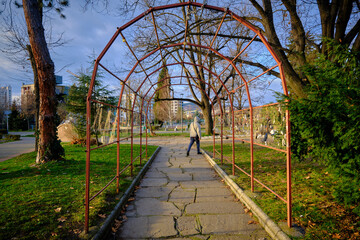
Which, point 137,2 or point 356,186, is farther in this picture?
point 137,2

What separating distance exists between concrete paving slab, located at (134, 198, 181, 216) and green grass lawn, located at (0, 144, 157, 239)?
45 cm

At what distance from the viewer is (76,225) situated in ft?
9.21

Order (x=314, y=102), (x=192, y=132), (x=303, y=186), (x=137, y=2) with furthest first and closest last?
(x=192, y=132) → (x=137, y=2) → (x=303, y=186) → (x=314, y=102)

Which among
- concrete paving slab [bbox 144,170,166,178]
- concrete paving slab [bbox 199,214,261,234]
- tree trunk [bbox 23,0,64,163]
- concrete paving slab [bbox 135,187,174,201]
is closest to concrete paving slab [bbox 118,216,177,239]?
concrete paving slab [bbox 199,214,261,234]

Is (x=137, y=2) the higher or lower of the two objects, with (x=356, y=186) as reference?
higher

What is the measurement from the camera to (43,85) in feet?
21.4

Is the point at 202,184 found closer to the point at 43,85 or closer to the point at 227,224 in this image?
the point at 227,224

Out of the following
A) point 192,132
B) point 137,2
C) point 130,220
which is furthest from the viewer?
point 192,132

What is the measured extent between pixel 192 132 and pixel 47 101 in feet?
17.5

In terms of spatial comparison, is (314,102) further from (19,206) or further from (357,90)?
(19,206)

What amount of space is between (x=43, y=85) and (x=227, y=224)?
6.58 m

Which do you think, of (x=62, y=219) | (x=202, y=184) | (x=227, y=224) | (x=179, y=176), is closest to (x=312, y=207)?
(x=227, y=224)

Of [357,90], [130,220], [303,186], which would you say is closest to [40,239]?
[130,220]

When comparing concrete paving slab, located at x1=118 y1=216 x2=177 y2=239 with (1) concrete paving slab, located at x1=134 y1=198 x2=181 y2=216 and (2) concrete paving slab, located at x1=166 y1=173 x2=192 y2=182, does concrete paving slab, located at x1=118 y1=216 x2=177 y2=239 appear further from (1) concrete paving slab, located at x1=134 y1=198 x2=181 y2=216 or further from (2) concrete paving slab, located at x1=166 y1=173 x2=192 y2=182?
(2) concrete paving slab, located at x1=166 y1=173 x2=192 y2=182
